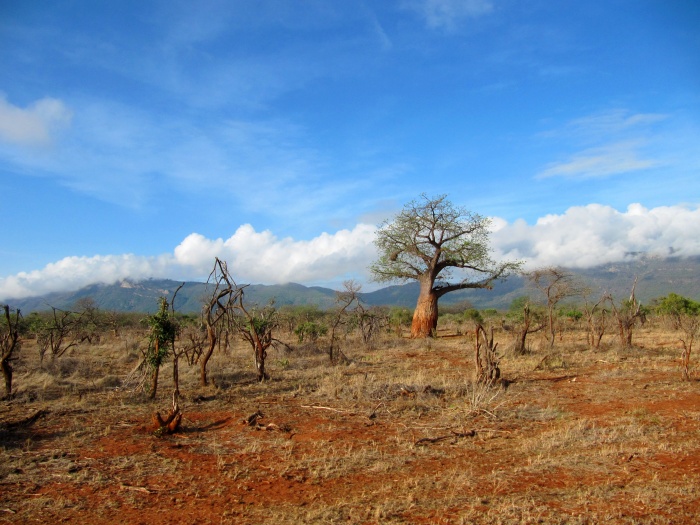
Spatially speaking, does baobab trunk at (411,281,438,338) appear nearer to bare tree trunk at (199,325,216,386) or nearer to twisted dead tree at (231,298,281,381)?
twisted dead tree at (231,298,281,381)

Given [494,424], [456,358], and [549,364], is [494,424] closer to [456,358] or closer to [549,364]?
[549,364]

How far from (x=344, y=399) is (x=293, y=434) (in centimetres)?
250

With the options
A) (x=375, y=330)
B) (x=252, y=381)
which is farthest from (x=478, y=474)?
(x=375, y=330)

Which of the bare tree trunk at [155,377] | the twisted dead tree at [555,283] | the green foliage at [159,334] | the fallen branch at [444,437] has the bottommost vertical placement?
the fallen branch at [444,437]

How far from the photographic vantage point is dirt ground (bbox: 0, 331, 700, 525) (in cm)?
490

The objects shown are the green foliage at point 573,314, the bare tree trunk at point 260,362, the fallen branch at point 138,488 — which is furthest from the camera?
the green foliage at point 573,314

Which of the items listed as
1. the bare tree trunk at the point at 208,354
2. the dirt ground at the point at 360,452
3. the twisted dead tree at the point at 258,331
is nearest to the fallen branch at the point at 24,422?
the dirt ground at the point at 360,452

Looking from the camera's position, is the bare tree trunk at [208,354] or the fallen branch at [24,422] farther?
the bare tree trunk at [208,354]

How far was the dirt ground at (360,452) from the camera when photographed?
4.90 meters

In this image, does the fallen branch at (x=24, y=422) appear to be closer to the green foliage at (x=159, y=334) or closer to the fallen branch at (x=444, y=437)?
the green foliage at (x=159, y=334)

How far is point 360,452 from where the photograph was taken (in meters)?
6.68

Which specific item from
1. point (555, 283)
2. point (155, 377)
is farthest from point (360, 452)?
point (555, 283)

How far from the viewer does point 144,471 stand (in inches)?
236

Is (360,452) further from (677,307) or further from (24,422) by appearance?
(677,307)
